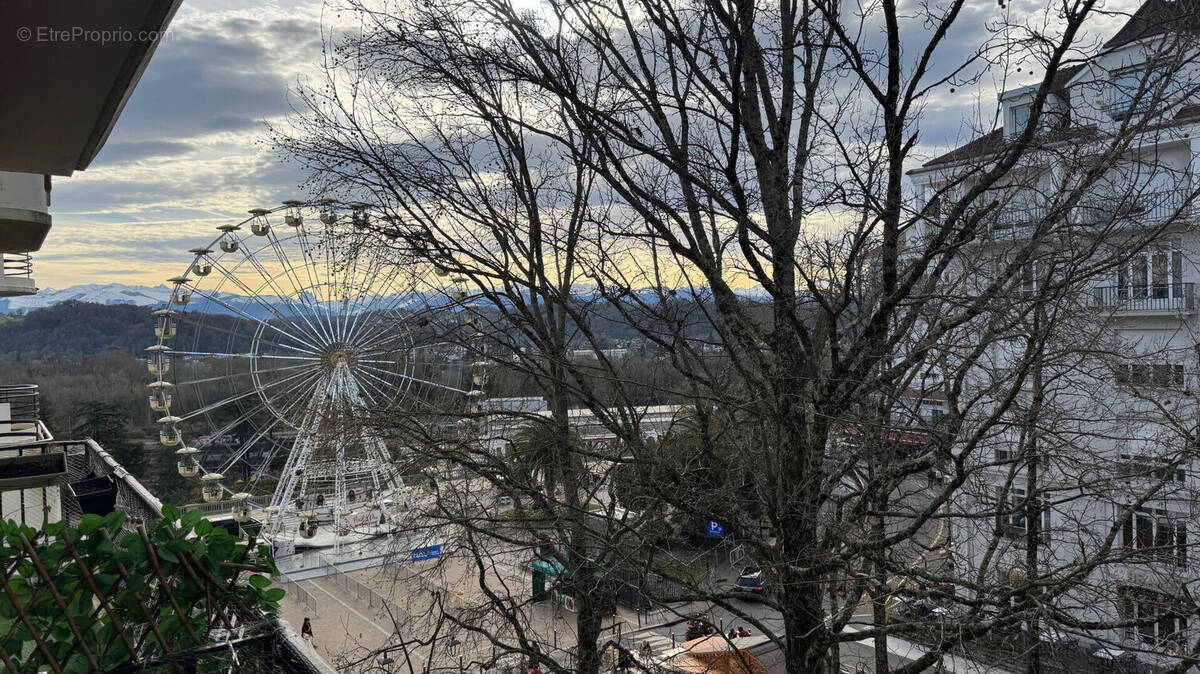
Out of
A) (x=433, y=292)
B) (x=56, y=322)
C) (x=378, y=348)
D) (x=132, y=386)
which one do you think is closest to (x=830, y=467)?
(x=433, y=292)

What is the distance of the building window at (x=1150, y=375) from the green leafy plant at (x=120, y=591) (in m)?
6.58

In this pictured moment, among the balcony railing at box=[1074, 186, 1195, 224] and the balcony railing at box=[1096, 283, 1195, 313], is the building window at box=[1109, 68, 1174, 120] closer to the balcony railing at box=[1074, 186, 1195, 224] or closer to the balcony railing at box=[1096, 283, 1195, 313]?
the balcony railing at box=[1074, 186, 1195, 224]

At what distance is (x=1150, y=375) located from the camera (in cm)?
678

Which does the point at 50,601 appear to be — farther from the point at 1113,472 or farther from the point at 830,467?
the point at 1113,472

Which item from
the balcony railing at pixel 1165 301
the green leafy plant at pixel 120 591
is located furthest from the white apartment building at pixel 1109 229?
the balcony railing at pixel 1165 301

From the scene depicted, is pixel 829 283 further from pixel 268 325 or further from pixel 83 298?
pixel 83 298

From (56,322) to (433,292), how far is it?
30.9 metres

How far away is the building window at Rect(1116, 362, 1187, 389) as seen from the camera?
248 inches

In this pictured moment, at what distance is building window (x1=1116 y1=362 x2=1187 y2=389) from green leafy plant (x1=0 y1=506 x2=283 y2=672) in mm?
6579

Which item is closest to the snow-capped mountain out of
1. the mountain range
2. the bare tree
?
the mountain range

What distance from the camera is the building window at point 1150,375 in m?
6.29

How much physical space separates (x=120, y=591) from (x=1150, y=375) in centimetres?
782

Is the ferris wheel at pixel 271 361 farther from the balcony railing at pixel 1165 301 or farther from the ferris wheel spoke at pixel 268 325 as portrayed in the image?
the balcony railing at pixel 1165 301

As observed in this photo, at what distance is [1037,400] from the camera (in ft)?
17.3
